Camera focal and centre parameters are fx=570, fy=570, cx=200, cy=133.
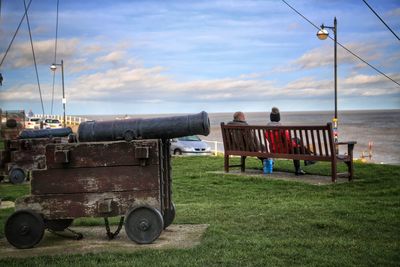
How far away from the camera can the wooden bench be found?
1088cm

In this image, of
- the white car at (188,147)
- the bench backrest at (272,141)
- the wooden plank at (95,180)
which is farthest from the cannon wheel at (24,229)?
the white car at (188,147)

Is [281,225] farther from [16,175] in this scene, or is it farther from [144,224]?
[16,175]

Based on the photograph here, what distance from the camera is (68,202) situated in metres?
6.16

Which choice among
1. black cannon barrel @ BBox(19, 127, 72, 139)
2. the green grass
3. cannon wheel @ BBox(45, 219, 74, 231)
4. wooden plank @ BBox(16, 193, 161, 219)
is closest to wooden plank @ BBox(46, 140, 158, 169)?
wooden plank @ BBox(16, 193, 161, 219)

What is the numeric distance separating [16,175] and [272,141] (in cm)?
635

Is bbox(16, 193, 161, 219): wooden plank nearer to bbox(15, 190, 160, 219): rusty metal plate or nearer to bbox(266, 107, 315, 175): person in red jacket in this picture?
bbox(15, 190, 160, 219): rusty metal plate

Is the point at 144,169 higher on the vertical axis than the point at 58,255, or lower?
higher

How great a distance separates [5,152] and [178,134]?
32.0 feet

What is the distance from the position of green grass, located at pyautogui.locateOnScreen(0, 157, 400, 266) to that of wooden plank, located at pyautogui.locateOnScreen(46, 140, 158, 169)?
1.02m

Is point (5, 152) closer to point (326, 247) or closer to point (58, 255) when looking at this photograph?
point (58, 255)

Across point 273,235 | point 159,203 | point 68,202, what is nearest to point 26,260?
point 68,202

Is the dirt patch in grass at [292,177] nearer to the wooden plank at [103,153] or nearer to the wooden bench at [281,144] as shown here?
the wooden bench at [281,144]

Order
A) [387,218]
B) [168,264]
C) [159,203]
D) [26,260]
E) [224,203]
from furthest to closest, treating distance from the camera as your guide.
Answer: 1. [224,203]
2. [387,218]
3. [159,203]
4. [26,260]
5. [168,264]

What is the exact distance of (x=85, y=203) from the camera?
6129mm
